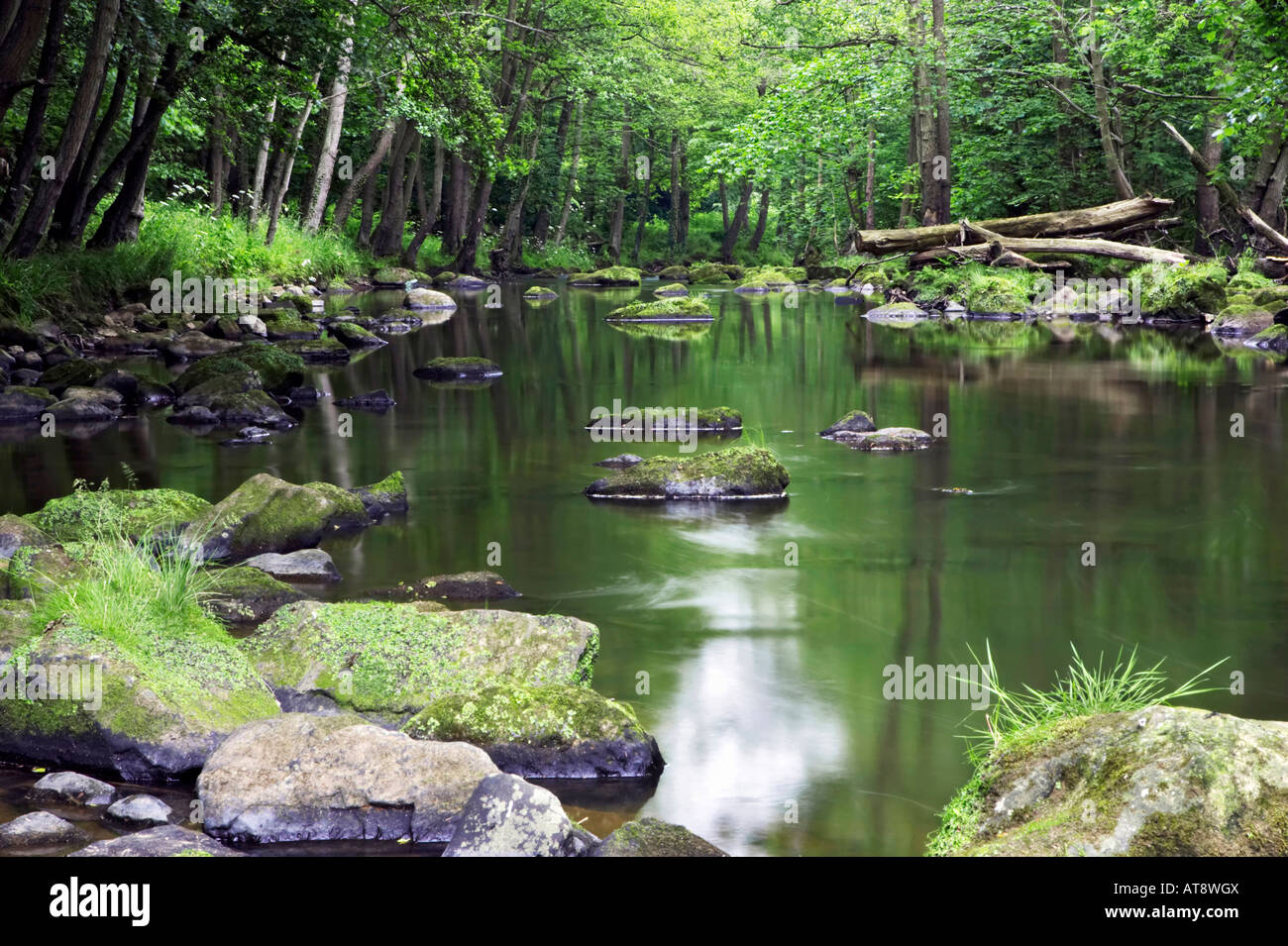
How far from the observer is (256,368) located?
47.1ft

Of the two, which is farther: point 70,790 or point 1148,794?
point 70,790

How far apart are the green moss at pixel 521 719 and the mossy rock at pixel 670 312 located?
71.3ft

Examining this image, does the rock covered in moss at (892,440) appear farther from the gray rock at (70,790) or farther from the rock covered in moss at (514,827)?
the gray rock at (70,790)

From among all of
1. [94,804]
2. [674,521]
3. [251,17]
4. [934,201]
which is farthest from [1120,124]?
[94,804]

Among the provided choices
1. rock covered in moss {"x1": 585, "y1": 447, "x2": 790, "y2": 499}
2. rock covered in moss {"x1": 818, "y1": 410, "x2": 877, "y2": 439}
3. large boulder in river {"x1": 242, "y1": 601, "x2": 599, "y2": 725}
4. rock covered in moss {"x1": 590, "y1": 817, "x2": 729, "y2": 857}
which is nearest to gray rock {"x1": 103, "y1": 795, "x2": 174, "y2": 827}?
large boulder in river {"x1": 242, "y1": 601, "x2": 599, "y2": 725}

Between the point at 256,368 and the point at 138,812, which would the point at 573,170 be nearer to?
the point at 256,368

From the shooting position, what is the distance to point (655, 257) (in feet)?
194

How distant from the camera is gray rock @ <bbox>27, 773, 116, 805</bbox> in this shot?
4.29m

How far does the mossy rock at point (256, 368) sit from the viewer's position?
44.9ft

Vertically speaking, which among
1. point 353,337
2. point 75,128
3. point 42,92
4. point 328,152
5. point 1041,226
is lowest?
point 353,337

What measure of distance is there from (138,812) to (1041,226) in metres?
26.3

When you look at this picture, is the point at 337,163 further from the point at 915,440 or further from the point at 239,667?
the point at 239,667

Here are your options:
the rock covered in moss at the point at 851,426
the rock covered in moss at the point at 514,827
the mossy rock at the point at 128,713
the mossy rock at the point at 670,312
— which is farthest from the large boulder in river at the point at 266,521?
the mossy rock at the point at 670,312

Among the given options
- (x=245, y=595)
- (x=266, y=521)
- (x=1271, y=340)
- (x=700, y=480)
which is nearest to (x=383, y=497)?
(x=266, y=521)
